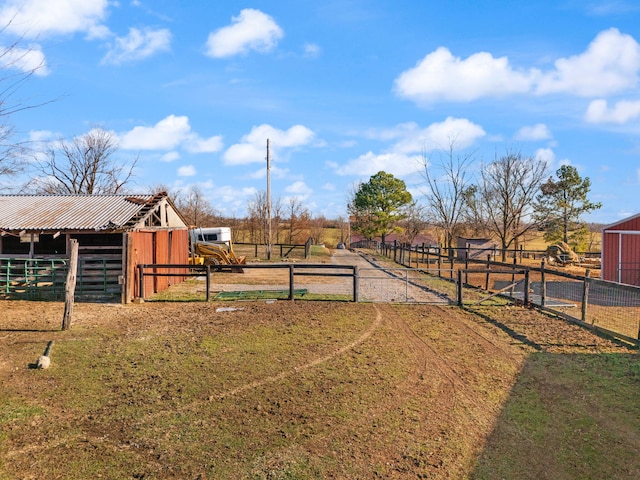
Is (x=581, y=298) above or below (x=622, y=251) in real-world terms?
below

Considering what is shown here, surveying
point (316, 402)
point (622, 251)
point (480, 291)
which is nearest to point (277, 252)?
point (480, 291)

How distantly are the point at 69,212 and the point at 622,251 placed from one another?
21.3 meters

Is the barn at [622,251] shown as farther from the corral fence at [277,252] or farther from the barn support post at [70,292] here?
the corral fence at [277,252]

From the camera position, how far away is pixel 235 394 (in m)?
5.71

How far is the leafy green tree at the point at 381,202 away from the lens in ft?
190

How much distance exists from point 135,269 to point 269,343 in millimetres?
7034

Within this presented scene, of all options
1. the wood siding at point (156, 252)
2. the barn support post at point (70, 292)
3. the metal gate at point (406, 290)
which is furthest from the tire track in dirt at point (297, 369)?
the wood siding at point (156, 252)

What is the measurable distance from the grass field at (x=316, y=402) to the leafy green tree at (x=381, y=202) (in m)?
48.9

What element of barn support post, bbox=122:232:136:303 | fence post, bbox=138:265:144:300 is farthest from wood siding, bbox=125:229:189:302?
fence post, bbox=138:265:144:300

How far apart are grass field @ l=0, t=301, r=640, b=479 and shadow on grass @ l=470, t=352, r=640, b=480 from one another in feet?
0.06

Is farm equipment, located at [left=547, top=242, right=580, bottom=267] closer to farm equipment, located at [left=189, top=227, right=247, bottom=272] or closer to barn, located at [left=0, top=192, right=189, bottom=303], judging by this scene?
farm equipment, located at [left=189, top=227, right=247, bottom=272]

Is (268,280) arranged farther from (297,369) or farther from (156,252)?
(297,369)

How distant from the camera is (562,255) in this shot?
31531 millimetres

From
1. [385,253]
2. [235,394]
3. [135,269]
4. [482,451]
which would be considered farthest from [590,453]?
[385,253]
